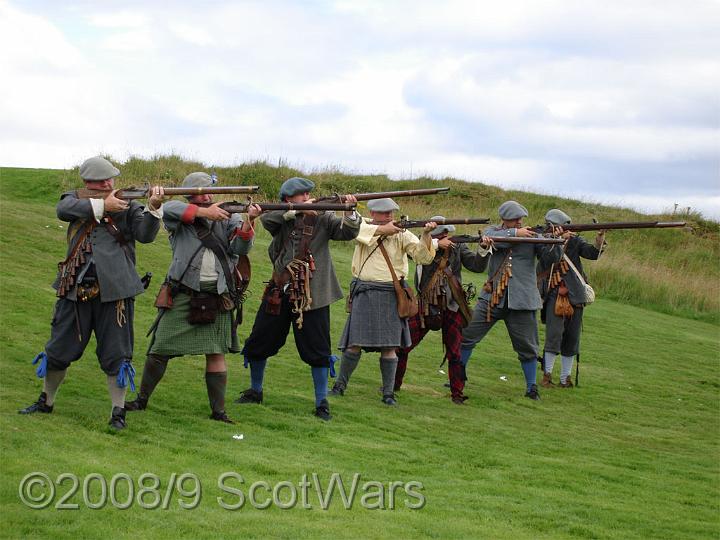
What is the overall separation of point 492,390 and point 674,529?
5.42 m

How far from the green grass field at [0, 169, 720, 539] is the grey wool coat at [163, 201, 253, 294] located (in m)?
1.27

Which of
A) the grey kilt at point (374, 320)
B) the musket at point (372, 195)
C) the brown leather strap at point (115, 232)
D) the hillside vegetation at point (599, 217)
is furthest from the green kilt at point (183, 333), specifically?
the hillside vegetation at point (599, 217)

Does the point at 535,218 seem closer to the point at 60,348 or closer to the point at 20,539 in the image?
the point at 60,348

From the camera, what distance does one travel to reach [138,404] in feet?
29.6

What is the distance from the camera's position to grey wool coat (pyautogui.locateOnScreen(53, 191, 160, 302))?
8039 millimetres

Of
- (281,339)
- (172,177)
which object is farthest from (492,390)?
(172,177)

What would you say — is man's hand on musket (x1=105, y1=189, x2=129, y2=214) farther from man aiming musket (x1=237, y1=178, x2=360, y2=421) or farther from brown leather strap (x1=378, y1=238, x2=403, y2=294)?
brown leather strap (x1=378, y1=238, x2=403, y2=294)

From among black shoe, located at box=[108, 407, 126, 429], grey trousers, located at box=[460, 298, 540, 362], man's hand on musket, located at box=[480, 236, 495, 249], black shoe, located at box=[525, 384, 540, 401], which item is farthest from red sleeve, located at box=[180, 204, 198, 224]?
black shoe, located at box=[525, 384, 540, 401]

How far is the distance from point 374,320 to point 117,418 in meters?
3.48

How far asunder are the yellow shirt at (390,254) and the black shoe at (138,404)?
294 centimetres

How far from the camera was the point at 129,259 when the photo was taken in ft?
27.4

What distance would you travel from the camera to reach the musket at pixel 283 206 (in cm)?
859

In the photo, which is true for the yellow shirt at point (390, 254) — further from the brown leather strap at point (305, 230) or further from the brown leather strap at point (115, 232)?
the brown leather strap at point (115, 232)

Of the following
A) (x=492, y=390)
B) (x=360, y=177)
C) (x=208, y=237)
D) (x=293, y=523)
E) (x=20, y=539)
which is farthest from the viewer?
(x=360, y=177)
